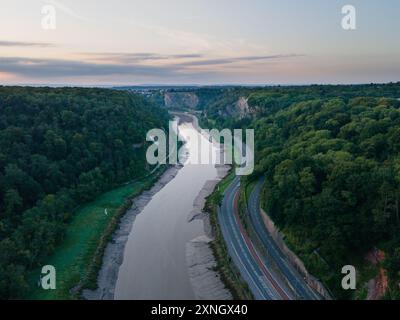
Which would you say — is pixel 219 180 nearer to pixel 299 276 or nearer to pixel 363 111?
pixel 363 111

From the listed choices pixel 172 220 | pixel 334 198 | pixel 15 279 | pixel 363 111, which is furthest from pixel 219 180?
pixel 15 279

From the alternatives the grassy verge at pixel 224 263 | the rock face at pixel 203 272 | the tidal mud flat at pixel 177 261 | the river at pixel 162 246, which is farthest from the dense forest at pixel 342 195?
the river at pixel 162 246

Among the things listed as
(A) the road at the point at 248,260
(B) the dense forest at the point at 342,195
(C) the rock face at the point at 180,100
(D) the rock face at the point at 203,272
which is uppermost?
(C) the rock face at the point at 180,100

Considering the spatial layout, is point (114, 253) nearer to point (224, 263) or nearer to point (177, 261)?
point (177, 261)

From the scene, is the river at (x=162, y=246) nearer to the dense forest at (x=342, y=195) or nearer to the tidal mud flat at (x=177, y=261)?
the tidal mud flat at (x=177, y=261)

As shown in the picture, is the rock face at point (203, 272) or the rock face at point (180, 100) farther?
the rock face at point (180, 100)

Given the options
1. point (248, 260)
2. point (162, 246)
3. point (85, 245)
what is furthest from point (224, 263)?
point (85, 245)
